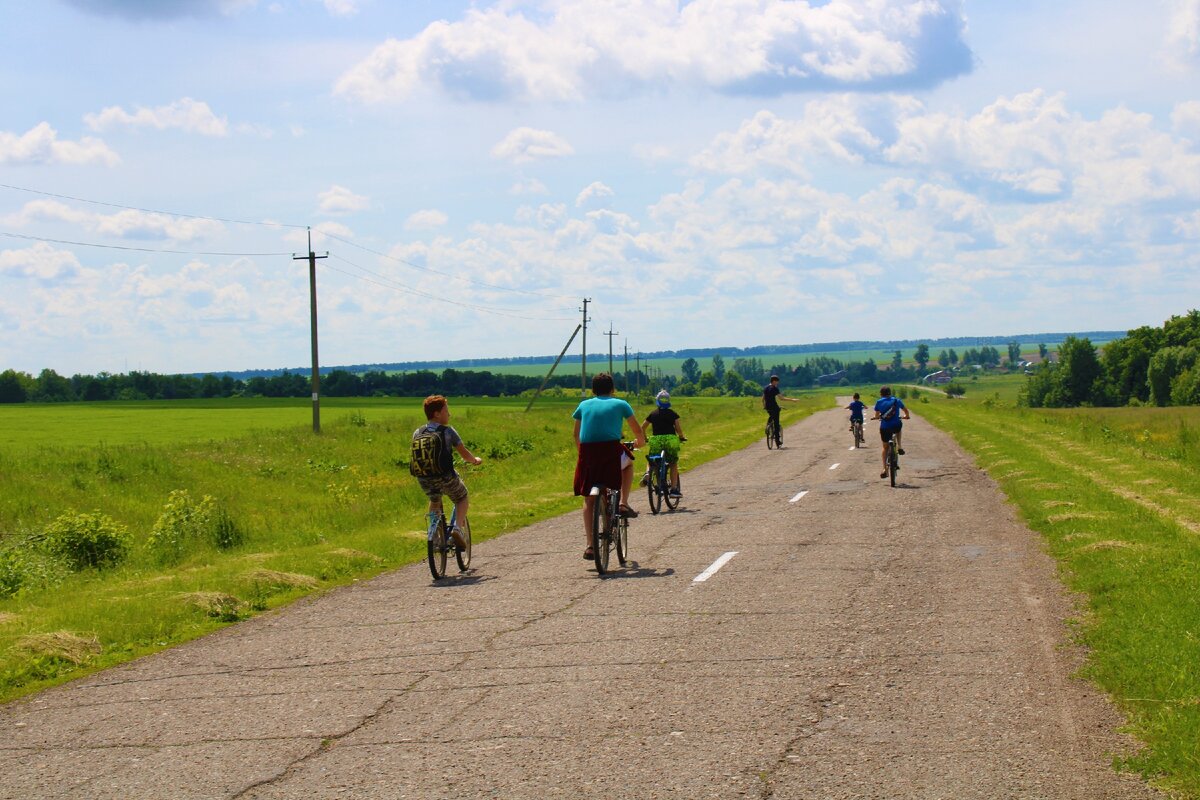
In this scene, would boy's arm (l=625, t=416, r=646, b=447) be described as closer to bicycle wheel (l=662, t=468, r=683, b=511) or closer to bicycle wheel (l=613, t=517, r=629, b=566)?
bicycle wheel (l=613, t=517, r=629, b=566)

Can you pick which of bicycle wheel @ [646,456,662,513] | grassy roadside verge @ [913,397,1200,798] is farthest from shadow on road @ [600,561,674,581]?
bicycle wheel @ [646,456,662,513]

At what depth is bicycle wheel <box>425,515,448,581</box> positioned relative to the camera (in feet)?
39.5

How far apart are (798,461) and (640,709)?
913 inches

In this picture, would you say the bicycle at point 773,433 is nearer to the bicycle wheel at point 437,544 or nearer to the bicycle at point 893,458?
the bicycle at point 893,458

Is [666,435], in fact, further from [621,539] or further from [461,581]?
[461,581]

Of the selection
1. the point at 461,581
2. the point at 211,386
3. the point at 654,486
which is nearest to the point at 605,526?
the point at 461,581

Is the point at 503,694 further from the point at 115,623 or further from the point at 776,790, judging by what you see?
the point at 115,623

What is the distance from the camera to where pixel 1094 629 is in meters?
8.57

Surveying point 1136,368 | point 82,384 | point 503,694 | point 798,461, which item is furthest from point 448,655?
point 1136,368

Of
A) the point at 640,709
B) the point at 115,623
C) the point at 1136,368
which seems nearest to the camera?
the point at 640,709

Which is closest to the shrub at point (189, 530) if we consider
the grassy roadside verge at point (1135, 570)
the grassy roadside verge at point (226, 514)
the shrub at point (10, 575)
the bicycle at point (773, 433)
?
the grassy roadside verge at point (226, 514)

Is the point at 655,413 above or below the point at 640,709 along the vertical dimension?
above

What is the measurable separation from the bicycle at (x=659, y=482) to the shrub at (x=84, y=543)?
7951mm

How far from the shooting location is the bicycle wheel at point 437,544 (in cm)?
1204
